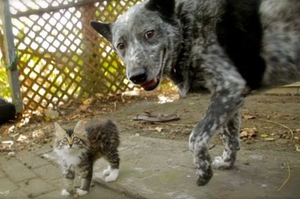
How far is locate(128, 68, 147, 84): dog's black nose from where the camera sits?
2.32 metres

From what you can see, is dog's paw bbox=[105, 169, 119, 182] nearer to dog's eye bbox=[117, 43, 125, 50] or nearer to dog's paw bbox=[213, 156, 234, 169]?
dog's paw bbox=[213, 156, 234, 169]

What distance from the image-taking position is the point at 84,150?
108 inches

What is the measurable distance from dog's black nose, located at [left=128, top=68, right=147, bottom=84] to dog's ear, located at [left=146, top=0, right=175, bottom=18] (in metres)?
0.42

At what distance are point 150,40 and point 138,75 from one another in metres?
0.26

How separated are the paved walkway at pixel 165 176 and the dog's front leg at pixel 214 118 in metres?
0.26

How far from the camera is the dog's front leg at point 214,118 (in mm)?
2256

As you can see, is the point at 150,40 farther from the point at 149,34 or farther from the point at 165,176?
the point at 165,176

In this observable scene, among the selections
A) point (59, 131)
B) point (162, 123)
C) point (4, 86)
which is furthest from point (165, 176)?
point (4, 86)

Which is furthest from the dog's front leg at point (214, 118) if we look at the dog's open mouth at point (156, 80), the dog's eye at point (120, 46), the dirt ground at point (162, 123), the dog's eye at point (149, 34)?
the dirt ground at point (162, 123)

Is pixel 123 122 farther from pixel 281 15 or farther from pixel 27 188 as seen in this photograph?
pixel 281 15

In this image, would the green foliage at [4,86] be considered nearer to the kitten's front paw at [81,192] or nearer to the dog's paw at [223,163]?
the kitten's front paw at [81,192]

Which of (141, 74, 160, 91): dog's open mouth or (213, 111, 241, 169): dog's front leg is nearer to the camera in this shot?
(141, 74, 160, 91): dog's open mouth

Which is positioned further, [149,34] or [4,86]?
[4,86]

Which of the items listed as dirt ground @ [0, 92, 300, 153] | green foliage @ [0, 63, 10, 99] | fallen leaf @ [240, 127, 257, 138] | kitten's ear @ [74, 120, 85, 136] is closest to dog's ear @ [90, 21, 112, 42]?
kitten's ear @ [74, 120, 85, 136]
